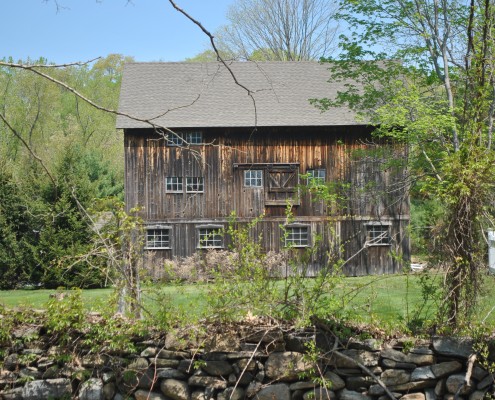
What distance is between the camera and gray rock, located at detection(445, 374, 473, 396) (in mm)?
7234

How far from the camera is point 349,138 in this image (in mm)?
27844

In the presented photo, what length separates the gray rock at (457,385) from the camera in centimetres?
723

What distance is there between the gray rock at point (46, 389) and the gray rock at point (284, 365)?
2.08 m

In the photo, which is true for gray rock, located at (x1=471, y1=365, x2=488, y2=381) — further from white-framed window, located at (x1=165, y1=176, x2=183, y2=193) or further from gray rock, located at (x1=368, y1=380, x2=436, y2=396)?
white-framed window, located at (x1=165, y1=176, x2=183, y2=193)

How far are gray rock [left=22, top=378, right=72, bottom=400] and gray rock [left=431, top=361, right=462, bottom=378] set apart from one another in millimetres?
3705

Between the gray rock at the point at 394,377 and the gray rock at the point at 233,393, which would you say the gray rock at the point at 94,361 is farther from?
the gray rock at the point at 394,377

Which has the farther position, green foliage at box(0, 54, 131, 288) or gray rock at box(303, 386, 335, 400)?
green foliage at box(0, 54, 131, 288)

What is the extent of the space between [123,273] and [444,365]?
3.42 meters

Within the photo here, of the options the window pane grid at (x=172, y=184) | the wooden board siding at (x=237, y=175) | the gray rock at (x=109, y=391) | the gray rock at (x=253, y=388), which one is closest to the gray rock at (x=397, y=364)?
the gray rock at (x=253, y=388)

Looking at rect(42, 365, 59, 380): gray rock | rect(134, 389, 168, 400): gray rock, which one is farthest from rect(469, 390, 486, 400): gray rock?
rect(42, 365, 59, 380): gray rock

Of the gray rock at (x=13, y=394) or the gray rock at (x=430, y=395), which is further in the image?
the gray rock at (x=13, y=394)

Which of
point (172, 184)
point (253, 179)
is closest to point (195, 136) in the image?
point (172, 184)

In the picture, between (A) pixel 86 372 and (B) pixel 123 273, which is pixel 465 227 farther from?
(A) pixel 86 372

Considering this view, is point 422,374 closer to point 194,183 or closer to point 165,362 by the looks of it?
point 165,362
